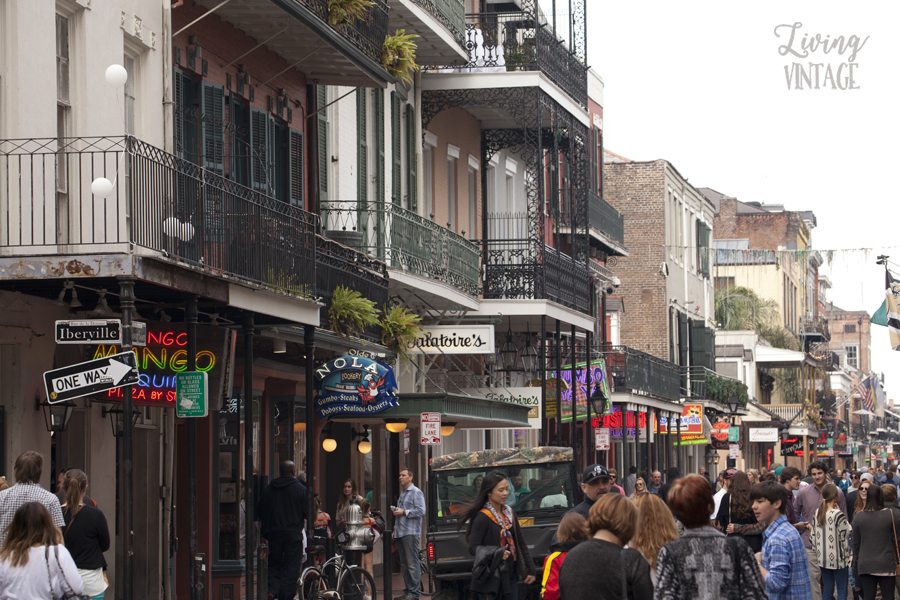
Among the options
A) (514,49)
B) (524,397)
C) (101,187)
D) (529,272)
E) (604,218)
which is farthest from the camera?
(604,218)

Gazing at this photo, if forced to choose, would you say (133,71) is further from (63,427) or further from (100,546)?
(100,546)

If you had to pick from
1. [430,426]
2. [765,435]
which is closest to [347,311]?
[430,426]

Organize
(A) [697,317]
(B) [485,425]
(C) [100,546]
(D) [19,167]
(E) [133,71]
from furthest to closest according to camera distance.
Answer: (A) [697,317] → (B) [485,425] → (E) [133,71] → (D) [19,167] → (C) [100,546]

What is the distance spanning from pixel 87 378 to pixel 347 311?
306 inches

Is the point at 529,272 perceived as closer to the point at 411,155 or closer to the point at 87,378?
the point at 411,155

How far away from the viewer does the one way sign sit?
428 inches

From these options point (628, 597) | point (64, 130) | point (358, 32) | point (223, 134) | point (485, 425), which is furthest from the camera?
point (485, 425)

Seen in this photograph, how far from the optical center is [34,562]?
→ 838cm

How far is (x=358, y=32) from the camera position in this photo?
64.7ft

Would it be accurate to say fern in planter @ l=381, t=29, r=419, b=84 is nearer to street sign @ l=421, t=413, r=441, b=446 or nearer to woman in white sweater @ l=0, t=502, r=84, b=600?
street sign @ l=421, t=413, r=441, b=446

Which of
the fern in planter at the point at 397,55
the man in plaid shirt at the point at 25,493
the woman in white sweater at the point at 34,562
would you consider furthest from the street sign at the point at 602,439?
the woman in white sweater at the point at 34,562

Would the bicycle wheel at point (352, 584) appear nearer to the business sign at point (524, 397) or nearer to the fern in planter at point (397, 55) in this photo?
the fern in planter at point (397, 55)

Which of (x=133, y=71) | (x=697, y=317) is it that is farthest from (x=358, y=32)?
(x=697, y=317)

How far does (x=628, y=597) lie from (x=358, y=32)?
1318 centimetres
